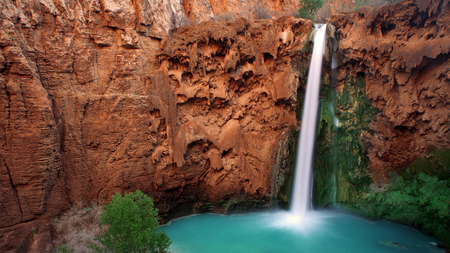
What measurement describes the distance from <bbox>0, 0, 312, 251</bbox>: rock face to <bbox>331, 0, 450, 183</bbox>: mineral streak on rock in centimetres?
255

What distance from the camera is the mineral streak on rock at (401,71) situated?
1054 cm

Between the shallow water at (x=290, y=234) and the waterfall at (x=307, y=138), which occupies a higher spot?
the waterfall at (x=307, y=138)

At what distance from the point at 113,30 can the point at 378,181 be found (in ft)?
41.2

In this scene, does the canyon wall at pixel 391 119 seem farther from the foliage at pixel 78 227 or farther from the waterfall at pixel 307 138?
the foliage at pixel 78 227

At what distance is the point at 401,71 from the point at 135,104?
10512 millimetres

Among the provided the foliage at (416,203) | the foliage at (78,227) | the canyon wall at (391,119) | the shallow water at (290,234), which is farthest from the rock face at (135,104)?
the foliage at (416,203)

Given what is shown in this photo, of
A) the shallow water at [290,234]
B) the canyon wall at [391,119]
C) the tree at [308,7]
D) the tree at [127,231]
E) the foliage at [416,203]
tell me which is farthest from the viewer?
the tree at [308,7]

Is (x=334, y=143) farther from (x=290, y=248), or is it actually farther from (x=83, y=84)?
(x=83, y=84)

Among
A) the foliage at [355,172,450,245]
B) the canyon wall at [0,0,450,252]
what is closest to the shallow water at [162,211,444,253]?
the foliage at [355,172,450,245]

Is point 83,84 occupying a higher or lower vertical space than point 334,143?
higher

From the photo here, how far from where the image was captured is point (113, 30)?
11.1m

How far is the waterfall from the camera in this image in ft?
42.7

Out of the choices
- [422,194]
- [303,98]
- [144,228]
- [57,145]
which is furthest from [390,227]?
[57,145]

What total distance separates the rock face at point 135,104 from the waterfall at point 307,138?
754 millimetres
